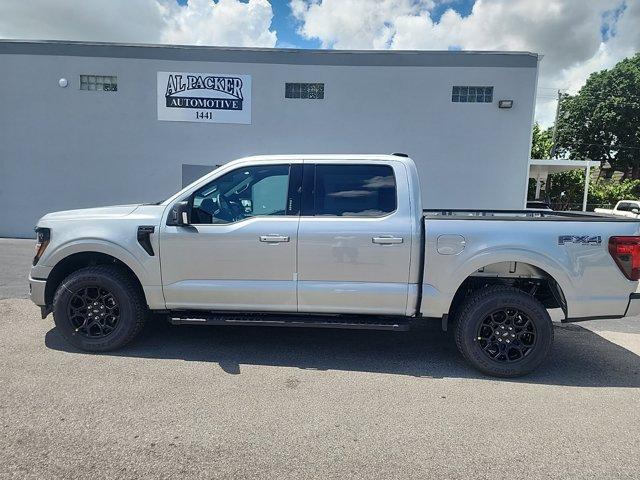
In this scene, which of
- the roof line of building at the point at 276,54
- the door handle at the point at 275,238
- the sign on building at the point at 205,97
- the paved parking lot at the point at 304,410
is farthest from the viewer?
the sign on building at the point at 205,97

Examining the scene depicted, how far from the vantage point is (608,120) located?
120ft

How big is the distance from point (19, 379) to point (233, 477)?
239 cm

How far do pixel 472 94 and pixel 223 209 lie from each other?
8.88 metres

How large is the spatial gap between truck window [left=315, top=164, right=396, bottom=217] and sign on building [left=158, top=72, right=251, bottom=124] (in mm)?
7647

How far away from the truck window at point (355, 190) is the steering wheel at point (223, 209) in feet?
2.80

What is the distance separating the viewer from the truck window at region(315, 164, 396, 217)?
4062 mm

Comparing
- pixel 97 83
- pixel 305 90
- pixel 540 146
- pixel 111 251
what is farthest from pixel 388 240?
pixel 540 146

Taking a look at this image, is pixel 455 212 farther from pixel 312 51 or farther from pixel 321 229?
pixel 312 51

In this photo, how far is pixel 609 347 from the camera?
4855mm

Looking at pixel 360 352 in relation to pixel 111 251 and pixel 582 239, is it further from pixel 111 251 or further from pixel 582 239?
pixel 111 251

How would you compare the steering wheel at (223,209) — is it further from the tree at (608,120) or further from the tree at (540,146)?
the tree at (608,120)

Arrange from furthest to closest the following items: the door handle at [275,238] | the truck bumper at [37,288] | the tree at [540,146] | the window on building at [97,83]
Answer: the tree at [540,146] → the window on building at [97,83] → the truck bumper at [37,288] → the door handle at [275,238]

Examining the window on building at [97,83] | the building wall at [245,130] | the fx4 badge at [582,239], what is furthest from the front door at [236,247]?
the window on building at [97,83]

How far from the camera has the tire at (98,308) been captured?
4.19m
